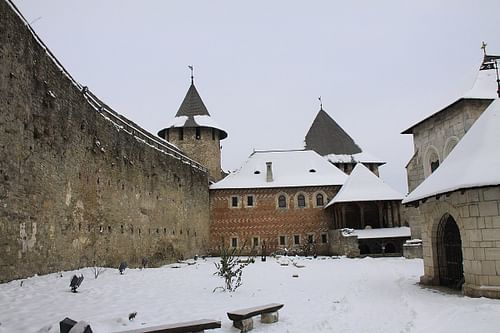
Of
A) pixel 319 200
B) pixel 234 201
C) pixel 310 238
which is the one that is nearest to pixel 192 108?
pixel 234 201

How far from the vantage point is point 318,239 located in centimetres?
2869

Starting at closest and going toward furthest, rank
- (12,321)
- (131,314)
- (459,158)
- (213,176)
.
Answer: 1. (12,321)
2. (131,314)
3. (459,158)
4. (213,176)

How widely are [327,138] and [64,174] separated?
31.1 m

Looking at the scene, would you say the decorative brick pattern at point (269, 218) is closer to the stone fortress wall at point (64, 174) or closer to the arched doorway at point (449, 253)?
the stone fortress wall at point (64, 174)

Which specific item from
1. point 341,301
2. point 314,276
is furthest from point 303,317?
point 314,276

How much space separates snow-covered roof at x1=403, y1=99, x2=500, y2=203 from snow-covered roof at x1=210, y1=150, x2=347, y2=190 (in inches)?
755

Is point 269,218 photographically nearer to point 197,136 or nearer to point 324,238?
point 324,238

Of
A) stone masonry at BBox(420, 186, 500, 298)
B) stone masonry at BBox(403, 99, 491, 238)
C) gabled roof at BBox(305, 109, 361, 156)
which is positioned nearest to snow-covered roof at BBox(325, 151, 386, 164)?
gabled roof at BBox(305, 109, 361, 156)

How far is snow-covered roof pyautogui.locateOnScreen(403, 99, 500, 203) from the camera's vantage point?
8305 mm

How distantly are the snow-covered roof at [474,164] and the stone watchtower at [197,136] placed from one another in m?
21.8

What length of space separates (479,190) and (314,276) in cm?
622

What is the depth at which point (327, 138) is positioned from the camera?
131 feet

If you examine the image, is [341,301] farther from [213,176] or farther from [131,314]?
[213,176]

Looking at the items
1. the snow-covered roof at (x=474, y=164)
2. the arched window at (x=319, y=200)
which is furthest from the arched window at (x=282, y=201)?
the snow-covered roof at (x=474, y=164)
